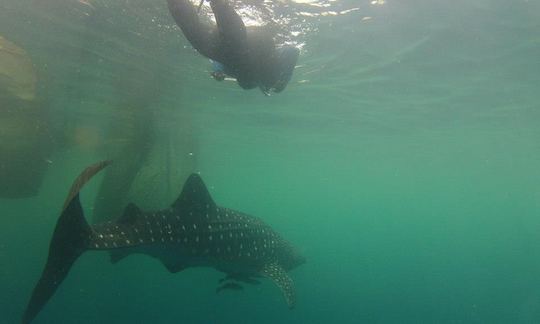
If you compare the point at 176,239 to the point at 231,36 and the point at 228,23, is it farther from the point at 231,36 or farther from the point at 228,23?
the point at 228,23

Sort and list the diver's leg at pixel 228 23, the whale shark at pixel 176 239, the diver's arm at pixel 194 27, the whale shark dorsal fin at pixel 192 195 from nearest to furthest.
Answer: the whale shark at pixel 176 239 → the diver's leg at pixel 228 23 → the diver's arm at pixel 194 27 → the whale shark dorsal fin at pixel 192 195

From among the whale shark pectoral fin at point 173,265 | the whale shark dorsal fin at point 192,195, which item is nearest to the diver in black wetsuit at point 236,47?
the whale shark dorsal fin at point 192,195

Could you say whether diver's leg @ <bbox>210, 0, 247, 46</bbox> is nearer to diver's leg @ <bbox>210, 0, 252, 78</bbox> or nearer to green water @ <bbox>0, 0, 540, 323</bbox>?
diver's leg @ <bbox>210, 0, 252, 78</bbox>

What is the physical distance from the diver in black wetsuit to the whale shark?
2001mm

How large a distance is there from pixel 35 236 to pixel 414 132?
116 ft

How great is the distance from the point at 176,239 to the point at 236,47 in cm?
364

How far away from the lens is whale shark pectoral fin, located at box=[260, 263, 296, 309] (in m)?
8.62

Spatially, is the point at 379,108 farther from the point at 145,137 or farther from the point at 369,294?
the point at 145,137

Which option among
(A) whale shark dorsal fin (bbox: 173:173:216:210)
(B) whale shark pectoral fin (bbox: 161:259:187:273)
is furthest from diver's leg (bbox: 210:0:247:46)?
(B) whale shark pectoral fin (bbox: 161:259:187:273)

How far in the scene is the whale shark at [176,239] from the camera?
4.22 metres

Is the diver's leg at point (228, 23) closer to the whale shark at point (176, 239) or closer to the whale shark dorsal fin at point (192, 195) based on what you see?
the whale shark at point (176, 239)

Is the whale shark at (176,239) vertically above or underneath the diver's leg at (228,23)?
underneath

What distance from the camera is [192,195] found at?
22.8 feet

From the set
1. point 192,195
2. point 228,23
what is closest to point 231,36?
point 228,23
